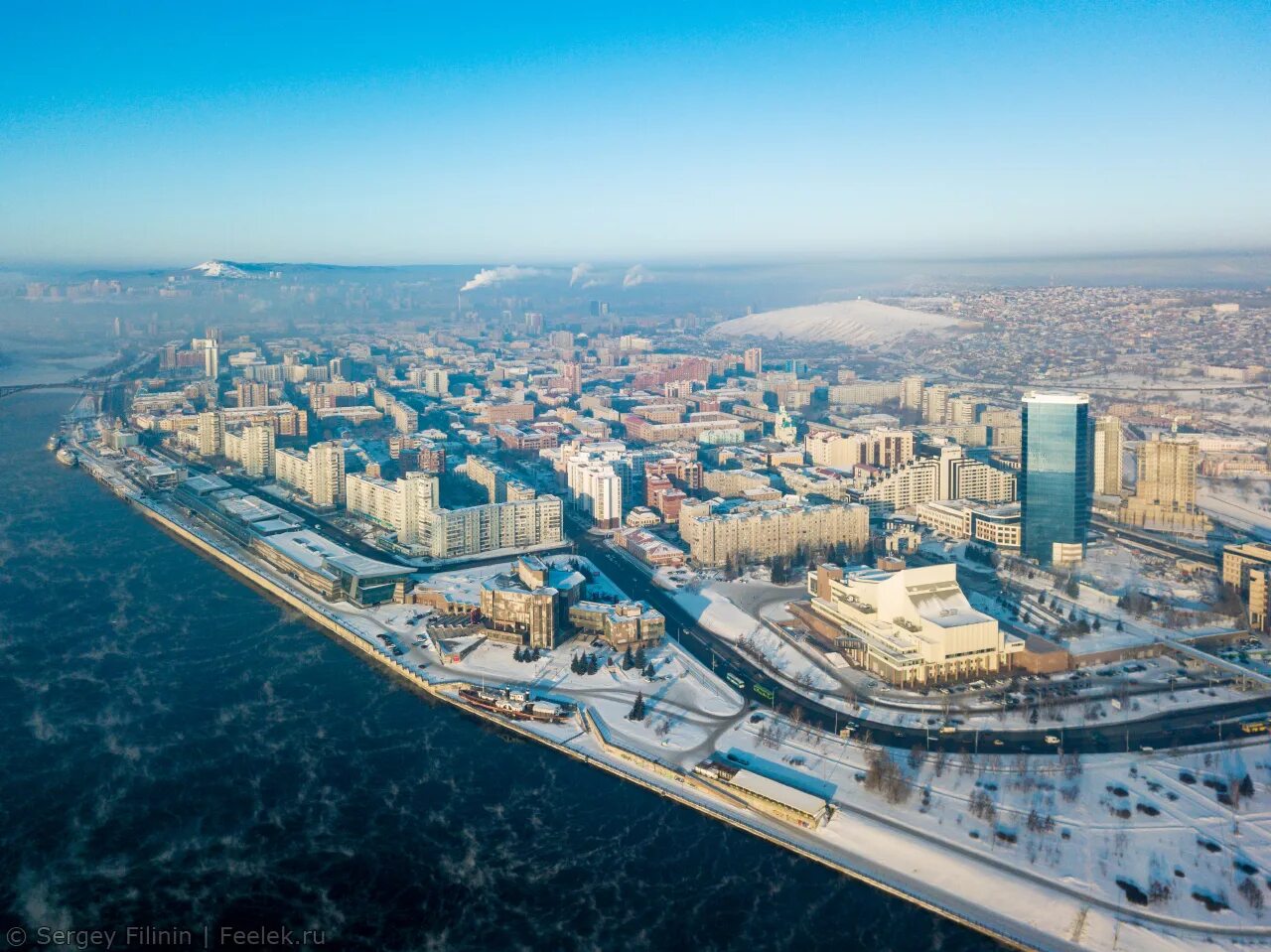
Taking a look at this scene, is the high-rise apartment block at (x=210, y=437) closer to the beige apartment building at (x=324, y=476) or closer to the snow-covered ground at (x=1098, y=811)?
the beige apartment building at (x=324, y=476)

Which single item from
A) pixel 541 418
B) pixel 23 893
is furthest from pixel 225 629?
pixel 541 418

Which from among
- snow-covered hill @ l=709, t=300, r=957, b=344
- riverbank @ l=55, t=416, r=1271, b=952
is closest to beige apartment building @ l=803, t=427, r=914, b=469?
snow-covered hill @ l=709, t=300, r=957, b=344

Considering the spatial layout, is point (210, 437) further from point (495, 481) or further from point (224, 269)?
point (224, 269)

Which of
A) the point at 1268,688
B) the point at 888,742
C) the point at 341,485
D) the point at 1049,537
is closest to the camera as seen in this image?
the point at 888,742

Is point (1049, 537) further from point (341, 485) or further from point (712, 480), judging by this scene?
point (341, 485)

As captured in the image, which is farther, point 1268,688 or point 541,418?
point 541,418
